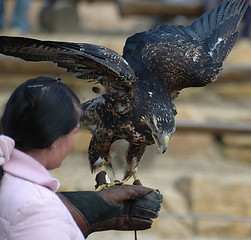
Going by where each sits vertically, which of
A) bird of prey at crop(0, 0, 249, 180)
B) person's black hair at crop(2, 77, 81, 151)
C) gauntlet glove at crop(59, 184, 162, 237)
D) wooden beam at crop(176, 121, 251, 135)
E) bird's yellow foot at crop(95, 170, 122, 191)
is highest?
person's black hair at crop(2, 77, 81, 151)

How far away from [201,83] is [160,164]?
12.3 feet

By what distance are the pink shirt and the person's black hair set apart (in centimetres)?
6

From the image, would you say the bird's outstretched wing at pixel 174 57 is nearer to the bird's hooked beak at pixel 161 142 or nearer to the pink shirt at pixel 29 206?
the bird's hooked beak at pixel 161 142

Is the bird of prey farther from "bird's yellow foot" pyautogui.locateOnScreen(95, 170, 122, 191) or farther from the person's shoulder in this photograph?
the person's shoulder

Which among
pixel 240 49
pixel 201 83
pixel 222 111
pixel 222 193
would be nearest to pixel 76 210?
pixel 201 83

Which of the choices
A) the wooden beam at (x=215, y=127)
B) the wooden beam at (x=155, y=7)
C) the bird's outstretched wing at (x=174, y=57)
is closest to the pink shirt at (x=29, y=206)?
the bird's outstretched wing at (x=174, y=57)

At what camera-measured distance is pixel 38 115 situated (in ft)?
4.79

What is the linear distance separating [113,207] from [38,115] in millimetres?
1055

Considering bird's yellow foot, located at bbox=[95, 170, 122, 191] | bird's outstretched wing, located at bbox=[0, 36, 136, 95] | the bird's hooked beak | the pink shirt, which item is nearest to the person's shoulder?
the pink shirt

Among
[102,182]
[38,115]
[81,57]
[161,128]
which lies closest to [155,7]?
[102,182]

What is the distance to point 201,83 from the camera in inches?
120

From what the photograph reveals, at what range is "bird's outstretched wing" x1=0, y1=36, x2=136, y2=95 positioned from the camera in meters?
2.22

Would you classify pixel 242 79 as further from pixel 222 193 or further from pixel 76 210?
pixel 76 210

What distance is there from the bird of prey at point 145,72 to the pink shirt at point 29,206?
936 mm
